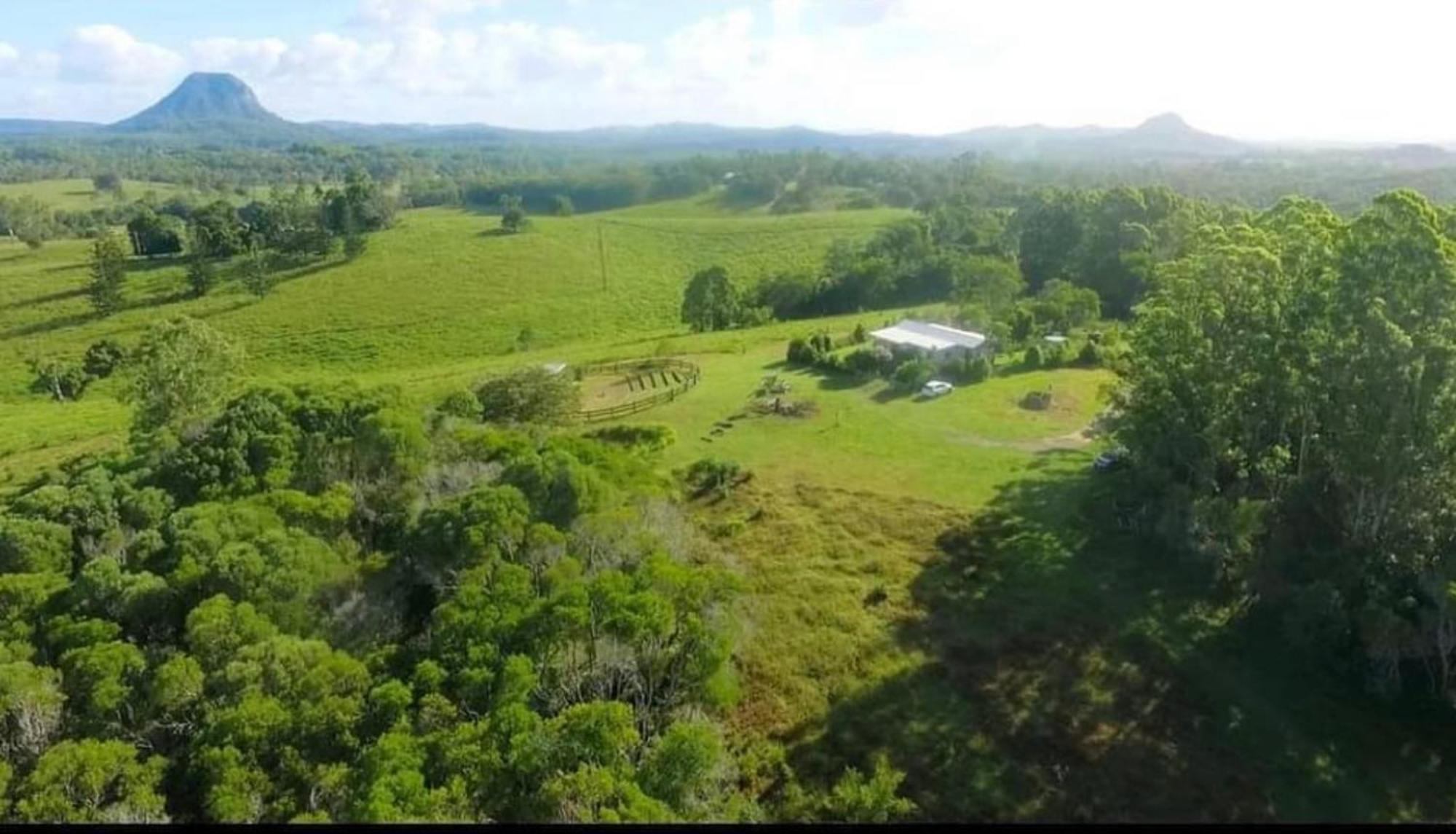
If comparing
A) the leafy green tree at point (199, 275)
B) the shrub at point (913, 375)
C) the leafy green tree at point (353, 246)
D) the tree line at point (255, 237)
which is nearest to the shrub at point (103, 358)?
the tree line at point (255, 237)

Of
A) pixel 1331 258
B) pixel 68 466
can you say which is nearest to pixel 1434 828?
pixel 1331 258

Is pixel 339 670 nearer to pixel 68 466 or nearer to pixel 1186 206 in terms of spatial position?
pixel 68 466

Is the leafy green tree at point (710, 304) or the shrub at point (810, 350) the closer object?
the shrub at point (810, 350)

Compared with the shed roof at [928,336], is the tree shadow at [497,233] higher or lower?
higher

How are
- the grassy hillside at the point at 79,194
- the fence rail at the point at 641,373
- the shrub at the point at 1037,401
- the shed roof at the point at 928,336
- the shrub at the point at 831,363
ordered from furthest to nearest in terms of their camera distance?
the grassy hillside at the point at 79,194 → the shrub at the point at 831,363 → the shed roof at the point at 928,336 → the fence rail at the point at 641,373 → the shrub at the point at 1037,401

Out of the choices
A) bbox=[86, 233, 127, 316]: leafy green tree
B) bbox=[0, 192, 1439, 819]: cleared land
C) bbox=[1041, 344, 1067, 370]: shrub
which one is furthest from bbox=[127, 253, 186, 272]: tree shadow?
bbox=[1041, 344, 1067, 370]: shrub

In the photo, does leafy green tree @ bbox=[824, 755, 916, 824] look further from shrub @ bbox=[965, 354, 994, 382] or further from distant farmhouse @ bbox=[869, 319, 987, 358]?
distant farmhouse @ bbox=[869, 319, 987, 358]

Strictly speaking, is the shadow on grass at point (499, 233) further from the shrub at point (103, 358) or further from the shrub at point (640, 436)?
the shrub at point (640, 436)
